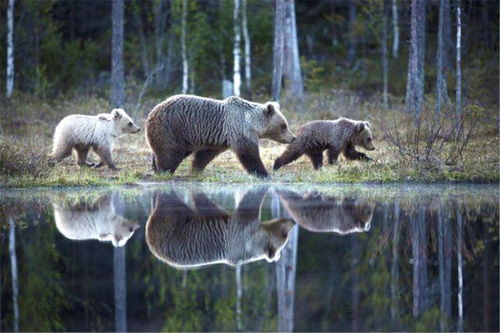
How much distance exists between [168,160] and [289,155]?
8.60ft

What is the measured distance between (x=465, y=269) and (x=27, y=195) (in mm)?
7515

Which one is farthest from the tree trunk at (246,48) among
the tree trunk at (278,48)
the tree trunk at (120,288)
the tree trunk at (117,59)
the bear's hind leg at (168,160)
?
the tree trunk at (120,288)

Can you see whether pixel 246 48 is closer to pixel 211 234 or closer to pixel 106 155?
pixel 106 155

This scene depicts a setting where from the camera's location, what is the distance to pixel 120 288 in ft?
22.1

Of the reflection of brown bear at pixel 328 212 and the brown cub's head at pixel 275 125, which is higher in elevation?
the brown cub's head at pixel 275 125

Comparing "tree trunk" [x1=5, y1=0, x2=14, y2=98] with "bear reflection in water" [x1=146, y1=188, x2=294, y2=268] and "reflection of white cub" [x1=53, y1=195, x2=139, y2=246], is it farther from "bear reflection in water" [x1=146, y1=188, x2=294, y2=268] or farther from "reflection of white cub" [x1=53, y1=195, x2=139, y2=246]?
"bear reflection in water" [x1=146, y1=188, x2=294, y2=268]

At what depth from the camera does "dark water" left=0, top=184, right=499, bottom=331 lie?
19.5 ft

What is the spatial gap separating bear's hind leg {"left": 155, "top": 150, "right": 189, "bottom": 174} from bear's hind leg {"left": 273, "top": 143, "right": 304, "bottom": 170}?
7.24 feet

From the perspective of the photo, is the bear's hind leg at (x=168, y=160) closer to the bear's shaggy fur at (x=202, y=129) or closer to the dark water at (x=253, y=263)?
the bear's shaggy fur at (x=202, y=129)

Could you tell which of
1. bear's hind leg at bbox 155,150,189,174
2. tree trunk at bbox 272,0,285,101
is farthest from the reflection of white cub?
tree trunk at bbox 272,0,285,101

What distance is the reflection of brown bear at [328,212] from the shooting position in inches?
369

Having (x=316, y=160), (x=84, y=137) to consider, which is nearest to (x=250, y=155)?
(x=316, y=160)

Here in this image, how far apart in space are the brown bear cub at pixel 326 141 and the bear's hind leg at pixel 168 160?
2272 mm

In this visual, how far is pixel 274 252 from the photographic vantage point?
26.2ft
